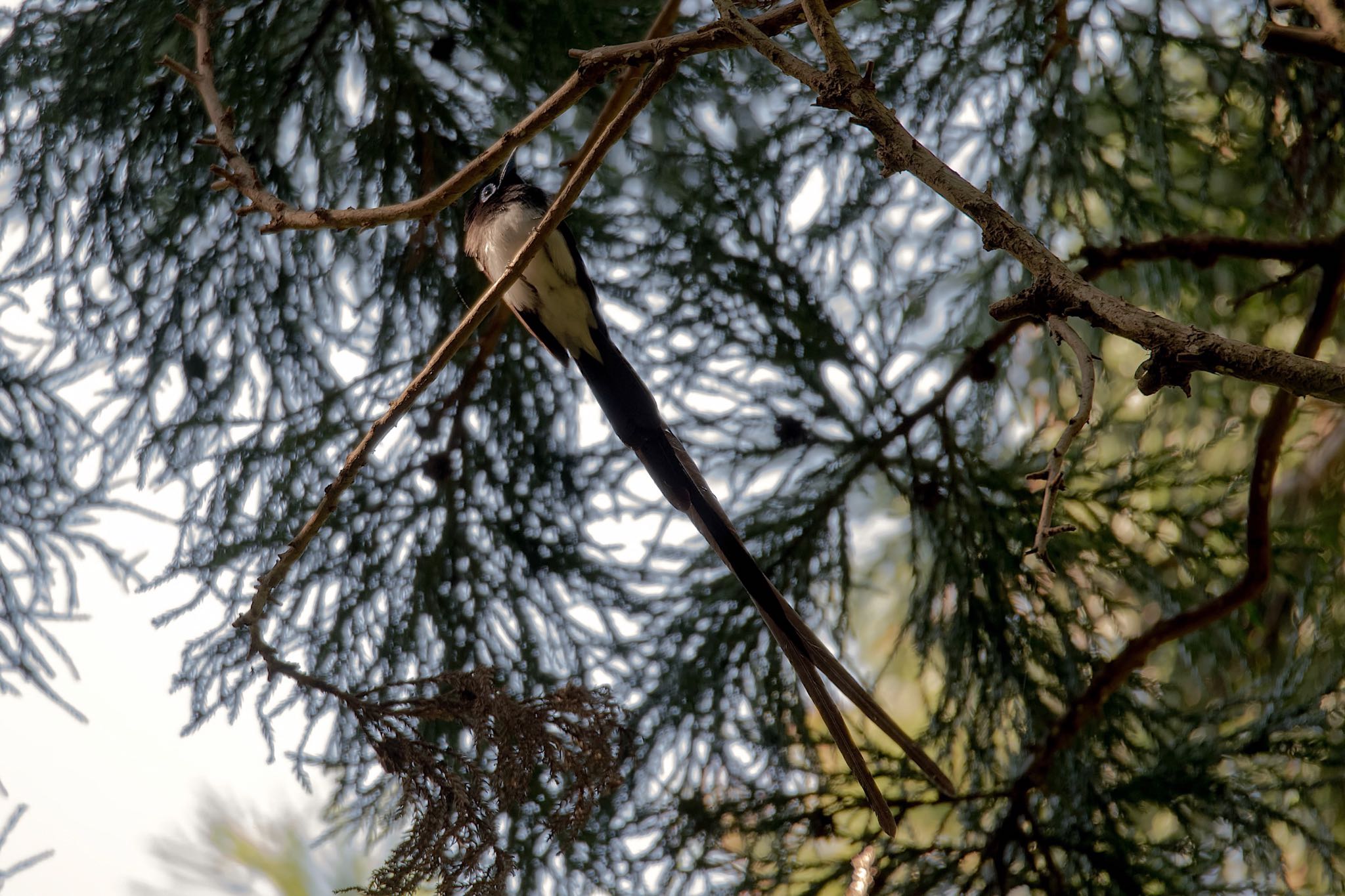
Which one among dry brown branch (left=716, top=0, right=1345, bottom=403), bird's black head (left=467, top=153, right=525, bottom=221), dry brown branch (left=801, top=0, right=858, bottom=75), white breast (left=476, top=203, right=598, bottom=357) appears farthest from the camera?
bird's black head (left=467, top=153, right=525, bottom=221)

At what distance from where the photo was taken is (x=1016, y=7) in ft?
8.02

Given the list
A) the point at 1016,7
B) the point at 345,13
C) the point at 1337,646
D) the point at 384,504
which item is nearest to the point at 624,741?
the point at 384,504

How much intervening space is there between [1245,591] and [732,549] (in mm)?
1065

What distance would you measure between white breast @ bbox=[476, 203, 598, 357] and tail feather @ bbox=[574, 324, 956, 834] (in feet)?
0.12

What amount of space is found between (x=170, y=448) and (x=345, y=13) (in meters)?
1.03

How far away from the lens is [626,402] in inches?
76.7

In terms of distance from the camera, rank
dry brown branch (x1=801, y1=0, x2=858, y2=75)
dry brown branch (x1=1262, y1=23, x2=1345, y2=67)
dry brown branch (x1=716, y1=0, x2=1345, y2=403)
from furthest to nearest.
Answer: dry brown branch (x1=1262, y1=23, x2=1345, y2=67), dry brown branch (x1=801, y1=0, x2=858, y2=75), dry brown branch (x1=716, y1=0, x2=1345, y2=403)

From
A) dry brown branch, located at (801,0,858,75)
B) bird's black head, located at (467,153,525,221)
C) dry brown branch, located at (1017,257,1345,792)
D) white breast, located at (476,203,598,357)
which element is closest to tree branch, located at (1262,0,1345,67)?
dry brown branch, located at (1017,257,1345,792)

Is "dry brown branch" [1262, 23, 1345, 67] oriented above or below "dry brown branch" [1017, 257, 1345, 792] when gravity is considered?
above

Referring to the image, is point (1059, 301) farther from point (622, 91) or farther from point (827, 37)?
point (622, 91)

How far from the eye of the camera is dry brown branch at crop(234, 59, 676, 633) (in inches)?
55.4

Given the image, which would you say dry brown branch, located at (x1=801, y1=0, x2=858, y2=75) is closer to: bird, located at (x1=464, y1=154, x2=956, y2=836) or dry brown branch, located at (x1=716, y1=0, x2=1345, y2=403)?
dry brown branch, located at (x1=716, y1=0, x2=1345, y2=403)

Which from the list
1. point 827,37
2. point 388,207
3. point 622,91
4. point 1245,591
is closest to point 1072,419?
point 827,37

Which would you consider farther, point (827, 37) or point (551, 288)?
point (551, 288)
